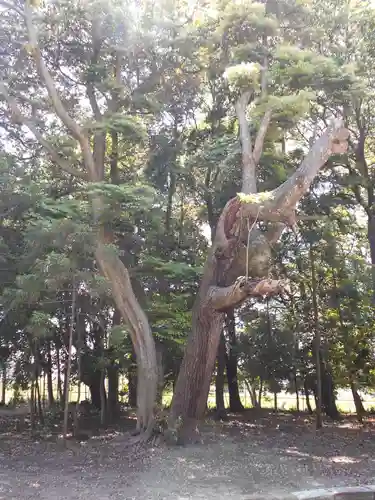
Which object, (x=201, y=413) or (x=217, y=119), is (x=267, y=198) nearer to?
(x=201, y=413)

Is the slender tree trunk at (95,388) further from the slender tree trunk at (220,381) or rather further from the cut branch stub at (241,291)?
the cut branch stub at (241,291)

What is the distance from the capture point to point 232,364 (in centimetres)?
1683

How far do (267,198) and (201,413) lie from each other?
4604mm

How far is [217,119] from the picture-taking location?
1414 cm

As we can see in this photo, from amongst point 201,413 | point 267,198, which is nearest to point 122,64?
point 267,198

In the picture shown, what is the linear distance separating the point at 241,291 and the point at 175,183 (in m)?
5.67

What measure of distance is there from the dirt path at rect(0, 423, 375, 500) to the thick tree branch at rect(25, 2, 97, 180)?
5.53m

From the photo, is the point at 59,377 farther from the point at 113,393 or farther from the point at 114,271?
the point at 114,271

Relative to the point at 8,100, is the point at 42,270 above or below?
below

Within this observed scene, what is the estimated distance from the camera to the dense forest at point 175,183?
945 cm

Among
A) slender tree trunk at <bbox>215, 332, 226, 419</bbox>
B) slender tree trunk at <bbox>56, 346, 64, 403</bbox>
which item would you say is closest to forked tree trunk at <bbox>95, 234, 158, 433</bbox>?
slender tree trunk at <bbox>56, 346, 64, 403</bbox>

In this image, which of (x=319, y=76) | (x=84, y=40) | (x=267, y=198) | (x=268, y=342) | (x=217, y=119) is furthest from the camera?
(x=268, y=342)

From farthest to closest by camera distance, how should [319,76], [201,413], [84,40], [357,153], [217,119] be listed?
[217,119] → [357,153] → [84,40] → [201,413] → [319,76]

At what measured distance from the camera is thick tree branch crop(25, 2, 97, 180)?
10203 mm
